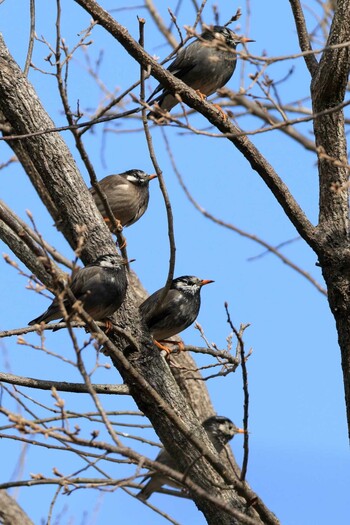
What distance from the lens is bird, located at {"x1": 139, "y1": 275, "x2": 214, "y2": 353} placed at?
625 cm

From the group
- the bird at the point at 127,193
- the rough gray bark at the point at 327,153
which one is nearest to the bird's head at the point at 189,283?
the bird at the point at 127,193

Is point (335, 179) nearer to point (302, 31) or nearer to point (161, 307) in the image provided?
point (302, 31)

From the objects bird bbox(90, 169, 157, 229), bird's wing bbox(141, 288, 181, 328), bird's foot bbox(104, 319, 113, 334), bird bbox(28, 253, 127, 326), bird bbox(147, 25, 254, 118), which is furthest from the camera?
bird bbox(90, 169, 157, 229)

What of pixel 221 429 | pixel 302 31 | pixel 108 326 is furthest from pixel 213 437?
pixel 302 31

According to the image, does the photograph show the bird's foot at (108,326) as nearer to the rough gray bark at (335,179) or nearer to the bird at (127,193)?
the rough gray bark at (335,179)

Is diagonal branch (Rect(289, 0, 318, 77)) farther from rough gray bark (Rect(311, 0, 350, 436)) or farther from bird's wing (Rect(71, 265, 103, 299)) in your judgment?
bird's wing (Rect(71, 265, 103, 299))

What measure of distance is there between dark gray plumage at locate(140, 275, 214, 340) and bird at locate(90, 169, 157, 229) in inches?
42.0

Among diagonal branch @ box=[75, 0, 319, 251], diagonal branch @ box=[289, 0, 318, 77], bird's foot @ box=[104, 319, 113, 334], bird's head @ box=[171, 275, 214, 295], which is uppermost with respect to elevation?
diagonal branch @ box=[289, 0, 318, 77]

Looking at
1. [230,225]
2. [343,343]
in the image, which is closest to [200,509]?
[343,343]

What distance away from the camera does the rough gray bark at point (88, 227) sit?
15.1 feet

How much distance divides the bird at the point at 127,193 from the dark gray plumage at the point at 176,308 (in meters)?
1.07

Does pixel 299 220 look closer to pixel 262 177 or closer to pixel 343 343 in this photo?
pixel 262 177

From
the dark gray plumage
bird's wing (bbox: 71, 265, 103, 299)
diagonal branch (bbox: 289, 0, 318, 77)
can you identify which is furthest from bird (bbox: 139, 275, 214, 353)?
diagonal branch (bbox: 289, 0, 318, 77)

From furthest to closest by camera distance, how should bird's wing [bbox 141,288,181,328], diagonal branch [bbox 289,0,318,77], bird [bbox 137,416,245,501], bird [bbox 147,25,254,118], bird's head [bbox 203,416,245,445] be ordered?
1. bird's head [bbox 203,416,245,445]
2. bird [bbox 147,25,254,118]
3. bird [bbox 137,416,245,501]
4. bird's wing [bbox 141,288,181,328]
5. diagonal branch [bbox 289,0,318,77]
